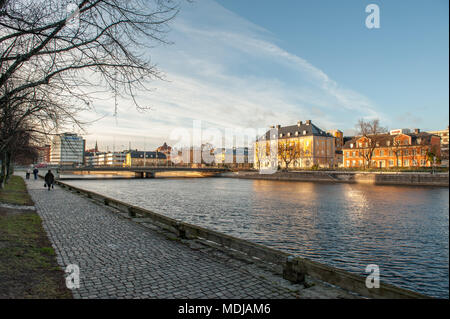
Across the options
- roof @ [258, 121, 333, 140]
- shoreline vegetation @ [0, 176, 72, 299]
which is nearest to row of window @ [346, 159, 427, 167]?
roof @ [258, 121, 333, 140]

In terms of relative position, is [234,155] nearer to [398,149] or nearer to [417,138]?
[398,149]

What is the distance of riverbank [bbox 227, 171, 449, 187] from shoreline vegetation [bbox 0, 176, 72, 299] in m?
55.0

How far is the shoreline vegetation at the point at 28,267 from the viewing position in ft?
17.9

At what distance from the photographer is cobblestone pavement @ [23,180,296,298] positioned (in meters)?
5.70

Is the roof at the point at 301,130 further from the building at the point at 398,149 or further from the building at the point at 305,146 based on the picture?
the building at the point at 398,149

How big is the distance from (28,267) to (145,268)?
2661mm

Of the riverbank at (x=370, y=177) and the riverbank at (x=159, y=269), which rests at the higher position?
the riverbank at (x=159, y=269)

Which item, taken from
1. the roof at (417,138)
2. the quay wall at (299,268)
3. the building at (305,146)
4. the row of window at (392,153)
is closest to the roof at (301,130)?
the building at (305,146)

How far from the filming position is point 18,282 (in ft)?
19.2

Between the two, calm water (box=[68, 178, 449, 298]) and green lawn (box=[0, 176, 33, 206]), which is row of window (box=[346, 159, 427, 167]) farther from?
green lawn (box=[0, 176, 33, 206])

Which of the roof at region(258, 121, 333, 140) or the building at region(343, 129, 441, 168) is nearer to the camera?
the building at region(343, 129, 441, 168)

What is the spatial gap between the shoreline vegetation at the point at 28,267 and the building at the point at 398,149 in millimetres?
75260
